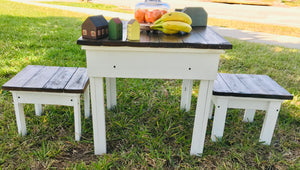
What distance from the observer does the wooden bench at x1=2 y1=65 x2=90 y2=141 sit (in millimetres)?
1930

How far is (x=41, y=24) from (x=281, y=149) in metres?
5.65

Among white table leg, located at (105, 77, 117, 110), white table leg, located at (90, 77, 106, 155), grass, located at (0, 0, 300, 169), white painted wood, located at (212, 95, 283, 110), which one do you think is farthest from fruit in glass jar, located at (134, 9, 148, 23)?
grass, located at (0, 0, 300, 169)

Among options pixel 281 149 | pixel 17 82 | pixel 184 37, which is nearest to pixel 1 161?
pixel 17 82

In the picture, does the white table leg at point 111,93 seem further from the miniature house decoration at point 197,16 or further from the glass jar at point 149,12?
the miniature house decoration at point 197,16

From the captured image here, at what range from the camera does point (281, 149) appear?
2.20 m

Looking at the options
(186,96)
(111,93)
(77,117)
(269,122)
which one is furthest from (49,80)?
(269,122)

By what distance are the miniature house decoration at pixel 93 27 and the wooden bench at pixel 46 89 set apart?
50cm

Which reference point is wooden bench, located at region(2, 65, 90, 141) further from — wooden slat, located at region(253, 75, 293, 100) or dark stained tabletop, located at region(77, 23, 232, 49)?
wooden slat, located at region(253, 75, 293, 100)

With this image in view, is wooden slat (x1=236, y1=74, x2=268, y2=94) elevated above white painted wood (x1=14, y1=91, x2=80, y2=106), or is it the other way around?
wooden slat (x1=236, y1=74, x2=268, y2=94)

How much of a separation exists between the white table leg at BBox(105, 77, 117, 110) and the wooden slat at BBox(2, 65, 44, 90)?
0.64 m

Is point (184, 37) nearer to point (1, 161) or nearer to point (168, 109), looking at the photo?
point (168, 109)

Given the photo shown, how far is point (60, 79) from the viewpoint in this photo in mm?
2104

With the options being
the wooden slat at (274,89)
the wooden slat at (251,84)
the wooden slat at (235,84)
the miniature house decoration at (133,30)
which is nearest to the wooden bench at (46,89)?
the miniature house decoration at (133,30)

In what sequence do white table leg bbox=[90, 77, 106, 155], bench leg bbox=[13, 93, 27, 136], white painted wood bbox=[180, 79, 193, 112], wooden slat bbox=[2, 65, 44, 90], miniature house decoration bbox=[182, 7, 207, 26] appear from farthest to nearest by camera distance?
white painted wood bbox=[180, 79, 193, 112] < miniature house decoration bbox=[182, 7, 207, 26] < bench leg bbox=[13, 93, 27, 136] < wooden slat bbox=[2, 65, 44, 90] < white table leg bbox=[90, 77, 106, 155]
